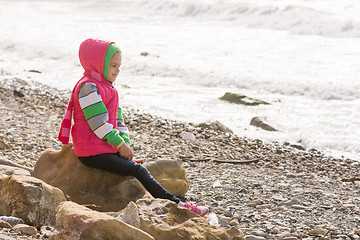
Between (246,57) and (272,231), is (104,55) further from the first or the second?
(246,57)

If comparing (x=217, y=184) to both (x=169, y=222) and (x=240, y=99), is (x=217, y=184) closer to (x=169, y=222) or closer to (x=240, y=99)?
(x=169, y=222)

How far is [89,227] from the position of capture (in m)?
3.16

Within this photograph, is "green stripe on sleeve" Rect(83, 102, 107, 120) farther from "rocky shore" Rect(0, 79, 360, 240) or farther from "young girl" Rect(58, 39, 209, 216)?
"rocky shore" Rect(0, 79, 360, 240)

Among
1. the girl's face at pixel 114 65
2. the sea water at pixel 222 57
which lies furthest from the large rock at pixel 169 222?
the sea water at pixel 222 57

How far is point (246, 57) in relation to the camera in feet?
60.8

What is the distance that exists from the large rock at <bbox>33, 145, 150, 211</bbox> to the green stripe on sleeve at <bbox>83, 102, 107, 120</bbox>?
2.07ft

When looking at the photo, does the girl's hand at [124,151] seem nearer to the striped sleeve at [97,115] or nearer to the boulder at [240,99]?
the striped sleeve at [97,115]

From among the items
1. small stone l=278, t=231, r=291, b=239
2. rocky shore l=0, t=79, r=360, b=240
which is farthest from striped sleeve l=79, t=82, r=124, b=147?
small stone l=278, t=231, r=291, b=239

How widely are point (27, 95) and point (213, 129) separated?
397 centimetres

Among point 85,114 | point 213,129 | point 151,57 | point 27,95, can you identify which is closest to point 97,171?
point 85,114

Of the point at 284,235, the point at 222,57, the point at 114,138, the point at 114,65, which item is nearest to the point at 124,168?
the point at 114,138

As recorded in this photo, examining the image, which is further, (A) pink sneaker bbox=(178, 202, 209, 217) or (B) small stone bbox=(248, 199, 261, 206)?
(B) small stone bbox=(248, 199, 261, 206)

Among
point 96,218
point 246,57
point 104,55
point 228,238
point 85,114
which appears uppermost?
point 104,55

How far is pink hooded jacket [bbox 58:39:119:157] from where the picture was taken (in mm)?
4465
